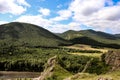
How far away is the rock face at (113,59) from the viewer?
98.6 meters

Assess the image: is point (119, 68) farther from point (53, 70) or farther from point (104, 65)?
point (53, 70)

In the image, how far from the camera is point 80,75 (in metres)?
86.4

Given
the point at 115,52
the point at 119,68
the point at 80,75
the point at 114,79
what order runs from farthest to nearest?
the point at 115,52 < the point at 119,68 < the point at 80,75 < the point at 114,79

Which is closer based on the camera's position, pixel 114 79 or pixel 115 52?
pixel 114 79

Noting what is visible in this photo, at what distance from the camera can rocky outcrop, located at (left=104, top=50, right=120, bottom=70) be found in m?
98.6

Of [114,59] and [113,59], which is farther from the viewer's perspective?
[113,59]

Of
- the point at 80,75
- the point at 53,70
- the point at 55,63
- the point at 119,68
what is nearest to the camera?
the point at 80,75

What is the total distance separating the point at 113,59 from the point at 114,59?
448 mm

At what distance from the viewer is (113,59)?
101m

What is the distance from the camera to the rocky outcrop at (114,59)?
3883 inches

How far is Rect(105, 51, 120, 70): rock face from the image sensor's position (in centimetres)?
9862

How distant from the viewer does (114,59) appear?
100500 mm

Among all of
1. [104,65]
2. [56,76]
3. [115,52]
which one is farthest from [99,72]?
[56,76]

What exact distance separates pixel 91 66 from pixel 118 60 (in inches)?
494
